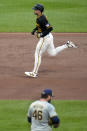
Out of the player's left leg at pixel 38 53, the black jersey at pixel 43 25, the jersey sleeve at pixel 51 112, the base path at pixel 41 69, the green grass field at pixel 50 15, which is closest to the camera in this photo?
the jersey sleeve at pixel 51 112

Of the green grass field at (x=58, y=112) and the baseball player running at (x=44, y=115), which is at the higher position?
the baseball player running at (x=44, y=115)

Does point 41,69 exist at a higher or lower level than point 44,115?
higher

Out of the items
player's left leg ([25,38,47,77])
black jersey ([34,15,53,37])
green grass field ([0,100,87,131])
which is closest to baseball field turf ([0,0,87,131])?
green grass field ([0,100,87,131])

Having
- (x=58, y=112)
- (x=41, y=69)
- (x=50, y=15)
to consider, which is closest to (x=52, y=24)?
(x=50, y=15)

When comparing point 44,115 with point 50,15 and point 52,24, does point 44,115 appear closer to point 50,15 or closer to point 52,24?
point 52,24

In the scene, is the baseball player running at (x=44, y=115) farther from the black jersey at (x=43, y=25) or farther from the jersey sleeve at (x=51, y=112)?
the black jersey at (x=43, y=25)

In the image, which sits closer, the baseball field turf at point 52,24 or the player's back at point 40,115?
the player's back at point 40,115

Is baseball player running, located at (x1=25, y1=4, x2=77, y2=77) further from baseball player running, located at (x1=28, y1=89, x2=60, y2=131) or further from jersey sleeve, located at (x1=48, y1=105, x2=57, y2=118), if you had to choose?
jersey sleeve, located at (x1=48, y1=105, x2=57, y2=118)

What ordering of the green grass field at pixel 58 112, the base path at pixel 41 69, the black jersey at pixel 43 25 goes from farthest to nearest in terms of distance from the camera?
the black jersey at pixel 43 25 < the base path at pixel 41 69 < the green grass field at pixel 58 112

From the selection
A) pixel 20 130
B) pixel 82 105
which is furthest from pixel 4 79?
pixel 20 130

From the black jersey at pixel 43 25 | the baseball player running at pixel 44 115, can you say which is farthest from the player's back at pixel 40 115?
the black jersey at pixel 43 25
